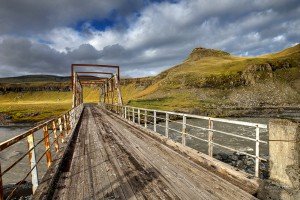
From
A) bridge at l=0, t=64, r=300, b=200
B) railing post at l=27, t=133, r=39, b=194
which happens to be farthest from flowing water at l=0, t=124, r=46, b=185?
railing post at l=27, t=133, r=39, b=194

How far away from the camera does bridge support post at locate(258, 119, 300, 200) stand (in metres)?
4.74

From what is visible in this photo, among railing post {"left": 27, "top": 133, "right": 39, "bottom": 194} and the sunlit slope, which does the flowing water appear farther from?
the sunlit slope

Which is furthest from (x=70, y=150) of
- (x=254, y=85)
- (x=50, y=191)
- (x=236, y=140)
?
(x=254, y=85)

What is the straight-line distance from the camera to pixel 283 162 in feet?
16.4

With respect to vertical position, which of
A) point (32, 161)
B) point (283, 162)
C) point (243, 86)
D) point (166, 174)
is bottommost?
point (166, 174)

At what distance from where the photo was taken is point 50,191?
5906 mm

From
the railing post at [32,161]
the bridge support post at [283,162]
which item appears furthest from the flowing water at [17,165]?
the bridge support post at [283,162]

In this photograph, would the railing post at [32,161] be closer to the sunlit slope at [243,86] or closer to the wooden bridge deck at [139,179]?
the wooden bridge deck at [139,179]

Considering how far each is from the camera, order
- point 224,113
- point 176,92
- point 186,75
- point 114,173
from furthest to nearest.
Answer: point 186,75 → point 176,92 → point 224,113 → point 114,173

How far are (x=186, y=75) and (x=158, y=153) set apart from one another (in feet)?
341

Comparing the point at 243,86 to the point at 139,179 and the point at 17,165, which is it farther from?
the point at 139,179

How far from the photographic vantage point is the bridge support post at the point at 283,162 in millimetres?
4738

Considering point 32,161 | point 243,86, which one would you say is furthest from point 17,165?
point 243,86

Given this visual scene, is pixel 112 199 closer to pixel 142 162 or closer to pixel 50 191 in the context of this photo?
pixel 50 191
